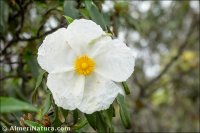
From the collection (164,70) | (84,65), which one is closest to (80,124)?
(84,65)

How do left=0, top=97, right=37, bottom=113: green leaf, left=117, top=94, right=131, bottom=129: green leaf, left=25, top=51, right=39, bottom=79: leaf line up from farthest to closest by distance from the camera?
left=25, top=51, right=39, bottom=79: leaf, left=117, top=94, right=131, bottom=129: green leaf, left=0, top=97, right=37, bottom=113: green leaf

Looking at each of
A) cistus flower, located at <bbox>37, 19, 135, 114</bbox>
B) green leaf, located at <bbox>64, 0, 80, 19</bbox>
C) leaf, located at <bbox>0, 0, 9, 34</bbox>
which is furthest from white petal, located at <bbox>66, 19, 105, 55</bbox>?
leaf, located at <bbox>0, 0, 9, 34</bbox>

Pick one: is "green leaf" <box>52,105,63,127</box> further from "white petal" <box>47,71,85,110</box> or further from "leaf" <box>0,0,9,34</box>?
"leaf" <box>0,0,9,34</box>

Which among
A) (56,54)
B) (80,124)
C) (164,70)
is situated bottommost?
(164,70)

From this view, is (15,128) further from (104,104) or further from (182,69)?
(182,69)

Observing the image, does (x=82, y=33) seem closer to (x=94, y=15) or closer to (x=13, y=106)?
(x=94, y=15)

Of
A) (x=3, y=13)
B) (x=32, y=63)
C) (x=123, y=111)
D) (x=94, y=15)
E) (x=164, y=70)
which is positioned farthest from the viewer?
(x=164, y=70)
